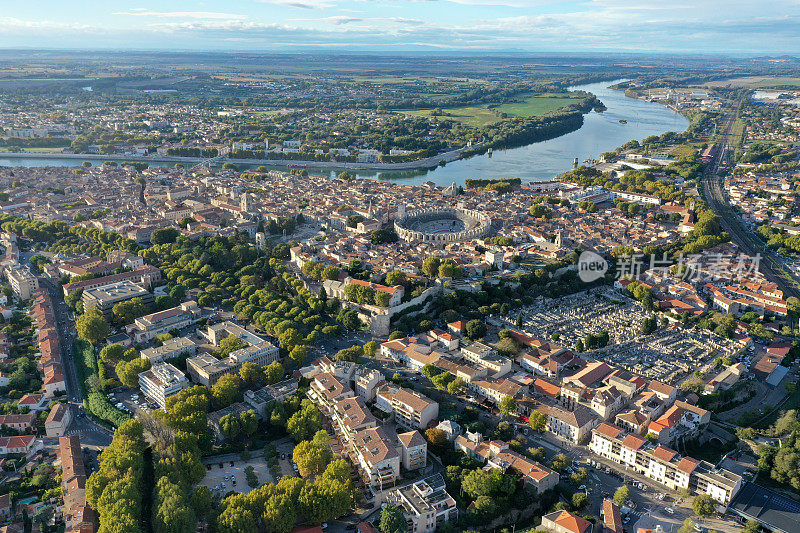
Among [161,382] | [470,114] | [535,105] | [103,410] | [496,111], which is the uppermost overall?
[535,105]

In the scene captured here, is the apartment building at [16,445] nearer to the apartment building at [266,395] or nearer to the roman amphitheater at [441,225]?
the apartment building at [266,395]

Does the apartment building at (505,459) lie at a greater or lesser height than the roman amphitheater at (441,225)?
lesser

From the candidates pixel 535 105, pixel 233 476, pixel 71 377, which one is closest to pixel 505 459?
pixel 233 476

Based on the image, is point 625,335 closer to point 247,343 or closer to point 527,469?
point 527,469

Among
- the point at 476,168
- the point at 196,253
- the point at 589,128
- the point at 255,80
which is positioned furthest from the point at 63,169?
the point at 255,80

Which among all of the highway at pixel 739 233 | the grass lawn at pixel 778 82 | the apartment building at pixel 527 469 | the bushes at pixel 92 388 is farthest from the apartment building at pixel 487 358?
the grass lawn at pixel 778 82

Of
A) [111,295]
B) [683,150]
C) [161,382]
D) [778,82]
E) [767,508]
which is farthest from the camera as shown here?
[778,82]

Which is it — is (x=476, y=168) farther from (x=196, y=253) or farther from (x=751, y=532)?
(x=751, y=532)

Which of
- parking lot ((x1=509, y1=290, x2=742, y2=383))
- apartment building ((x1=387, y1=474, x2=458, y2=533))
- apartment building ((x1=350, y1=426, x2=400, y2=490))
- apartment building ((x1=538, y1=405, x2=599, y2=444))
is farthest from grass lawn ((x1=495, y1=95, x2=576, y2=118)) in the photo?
apartment building ((x1=387, y1=474, x2=458, y2=533))
